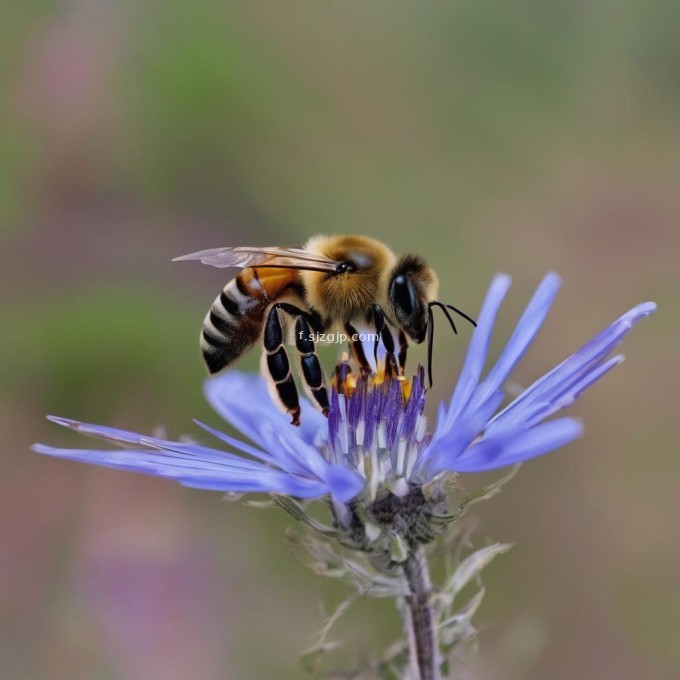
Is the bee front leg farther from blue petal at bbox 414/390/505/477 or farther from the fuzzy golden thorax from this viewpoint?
blue petal at bbox 414/390/505/477

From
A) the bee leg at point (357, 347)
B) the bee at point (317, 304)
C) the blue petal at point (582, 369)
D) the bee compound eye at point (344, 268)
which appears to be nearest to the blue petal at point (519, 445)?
the blue petal at point (582, 369)

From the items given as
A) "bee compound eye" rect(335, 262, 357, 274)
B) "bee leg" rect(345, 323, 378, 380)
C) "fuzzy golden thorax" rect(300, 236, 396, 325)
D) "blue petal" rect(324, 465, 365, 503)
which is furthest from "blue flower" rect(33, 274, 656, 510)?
"bee compound eye" rect(335, 262, 357, 274)

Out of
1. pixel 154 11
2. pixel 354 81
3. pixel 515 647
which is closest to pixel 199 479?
pixel 515 647

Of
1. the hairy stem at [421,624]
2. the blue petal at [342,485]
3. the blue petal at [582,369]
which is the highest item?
the blue petal at [582,369]

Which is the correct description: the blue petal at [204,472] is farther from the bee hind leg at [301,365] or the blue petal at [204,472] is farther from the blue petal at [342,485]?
the bee hind leg at [301,365]

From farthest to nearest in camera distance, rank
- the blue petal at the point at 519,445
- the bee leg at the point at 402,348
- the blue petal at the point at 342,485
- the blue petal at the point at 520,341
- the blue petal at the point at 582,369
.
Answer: the bee leg at the point at 402,348 → the blue petal at the point at 520,341 → the blue petal at the point at 582,369 → the blue petal at the point at 342,485 → the blue petal at the point at 519,445

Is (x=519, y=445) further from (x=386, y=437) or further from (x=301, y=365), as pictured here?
(x=301, y=365)
